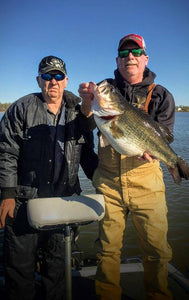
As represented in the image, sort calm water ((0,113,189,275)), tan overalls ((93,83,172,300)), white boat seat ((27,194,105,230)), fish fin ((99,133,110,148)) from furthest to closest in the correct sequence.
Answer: calm water ((0,113,189,275)), fish fin ((99,133,110,148)), tan overalls ((93,83,172,300)), white boat seat ((27,194,105,230))

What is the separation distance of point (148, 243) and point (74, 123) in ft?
6.75

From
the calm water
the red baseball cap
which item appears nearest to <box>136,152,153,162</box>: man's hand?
the red baseball cap

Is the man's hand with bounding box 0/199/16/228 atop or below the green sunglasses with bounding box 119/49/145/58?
below

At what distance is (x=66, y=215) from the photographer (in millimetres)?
2324

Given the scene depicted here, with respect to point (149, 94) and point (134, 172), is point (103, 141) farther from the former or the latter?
point (149, 94)

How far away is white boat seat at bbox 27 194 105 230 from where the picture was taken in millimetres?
2254

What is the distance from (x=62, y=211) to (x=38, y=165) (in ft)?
3.45

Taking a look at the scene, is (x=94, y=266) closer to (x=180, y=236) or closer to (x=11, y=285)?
(x=11, y=285)

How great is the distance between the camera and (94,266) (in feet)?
13.2

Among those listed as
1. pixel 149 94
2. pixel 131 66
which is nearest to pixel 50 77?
pixel 131 66

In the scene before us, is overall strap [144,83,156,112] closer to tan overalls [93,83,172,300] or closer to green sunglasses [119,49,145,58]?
green sunglasses [119,49,145,58]

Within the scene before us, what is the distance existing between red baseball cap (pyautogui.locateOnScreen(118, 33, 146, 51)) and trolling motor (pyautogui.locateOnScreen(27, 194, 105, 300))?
241cm

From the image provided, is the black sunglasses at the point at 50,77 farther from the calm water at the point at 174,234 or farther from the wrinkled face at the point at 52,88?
the calm water at the point at 174,234

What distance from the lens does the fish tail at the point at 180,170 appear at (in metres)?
3.13
